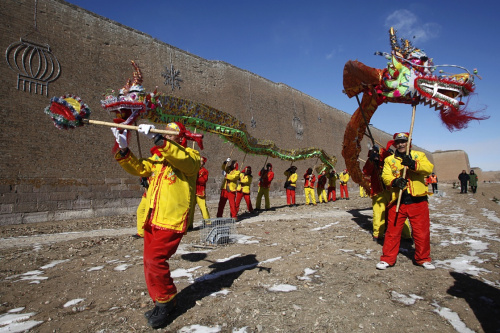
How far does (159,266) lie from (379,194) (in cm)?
495

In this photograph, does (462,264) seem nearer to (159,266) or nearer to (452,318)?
(452,318)

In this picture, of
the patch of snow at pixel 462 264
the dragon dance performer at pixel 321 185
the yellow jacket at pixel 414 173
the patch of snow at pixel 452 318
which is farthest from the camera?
the dragon dance performer at pixel 321 185

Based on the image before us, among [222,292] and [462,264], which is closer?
[222,292]

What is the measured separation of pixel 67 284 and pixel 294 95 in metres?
24.9

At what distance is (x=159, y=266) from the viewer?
2707 millimetres

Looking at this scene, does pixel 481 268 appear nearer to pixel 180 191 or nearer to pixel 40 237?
pixel 180 191

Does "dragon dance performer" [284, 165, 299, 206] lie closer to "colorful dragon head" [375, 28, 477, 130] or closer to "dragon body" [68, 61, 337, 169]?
"dragon body" [68, 61, 337, 169]

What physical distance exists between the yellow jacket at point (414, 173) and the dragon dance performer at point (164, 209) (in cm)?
317

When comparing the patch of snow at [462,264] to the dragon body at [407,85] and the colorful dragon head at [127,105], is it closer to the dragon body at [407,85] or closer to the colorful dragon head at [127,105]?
the dragon body at [407,85]

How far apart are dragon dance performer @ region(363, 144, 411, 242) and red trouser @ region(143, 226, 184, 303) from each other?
4514 millimetres

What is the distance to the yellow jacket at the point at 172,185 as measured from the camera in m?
2.77

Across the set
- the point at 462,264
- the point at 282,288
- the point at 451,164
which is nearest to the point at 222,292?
the point at 282,288

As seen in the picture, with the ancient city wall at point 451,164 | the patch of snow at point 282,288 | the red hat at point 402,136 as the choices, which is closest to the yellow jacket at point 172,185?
the patch of snow at point 282,288

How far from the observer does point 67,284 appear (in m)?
3.76
